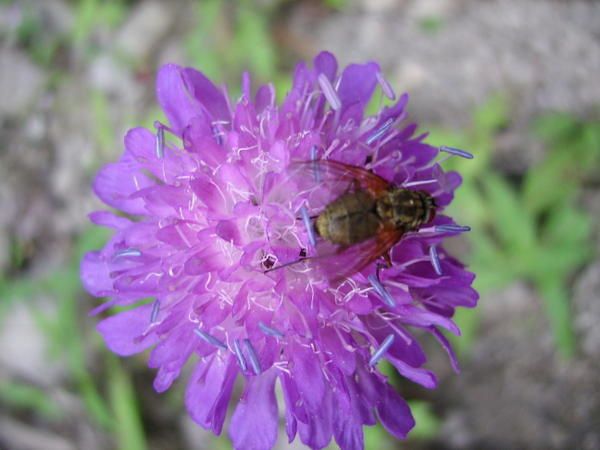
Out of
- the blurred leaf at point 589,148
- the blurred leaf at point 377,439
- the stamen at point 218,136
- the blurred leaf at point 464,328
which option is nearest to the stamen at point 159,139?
the stamen at point 218,136

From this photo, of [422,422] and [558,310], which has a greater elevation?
[558,310]

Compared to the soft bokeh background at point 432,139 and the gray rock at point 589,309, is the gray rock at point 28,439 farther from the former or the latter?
the gray rock at point 589,309

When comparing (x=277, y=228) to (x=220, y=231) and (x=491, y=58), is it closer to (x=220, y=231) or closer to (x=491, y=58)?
(x=220, y=231)

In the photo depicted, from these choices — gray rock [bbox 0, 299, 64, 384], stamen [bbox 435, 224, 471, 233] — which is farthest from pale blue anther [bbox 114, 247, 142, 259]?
gray rock [bbox 0, 299, 64, 384]

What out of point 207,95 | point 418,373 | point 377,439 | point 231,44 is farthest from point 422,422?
point 231,44

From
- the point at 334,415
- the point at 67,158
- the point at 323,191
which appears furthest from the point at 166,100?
the point at 67,158

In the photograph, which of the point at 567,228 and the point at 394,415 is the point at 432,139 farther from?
the point at 394,415
